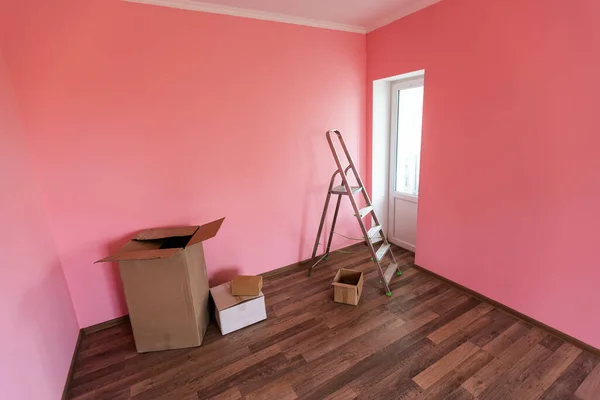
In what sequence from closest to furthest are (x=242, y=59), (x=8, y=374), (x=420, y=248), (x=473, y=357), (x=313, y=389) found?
1. (x=8, y=374)
2. (x=313, y=389)
3. (x=473, y=357)
4. (x=242, y=59)
5. (x=420, y=248)

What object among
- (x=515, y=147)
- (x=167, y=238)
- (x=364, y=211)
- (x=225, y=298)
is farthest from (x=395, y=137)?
(x=167, y=238)

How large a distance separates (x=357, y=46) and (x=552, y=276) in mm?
2586

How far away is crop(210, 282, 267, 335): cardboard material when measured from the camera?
7.01 feet

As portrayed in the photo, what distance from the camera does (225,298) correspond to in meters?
2.24

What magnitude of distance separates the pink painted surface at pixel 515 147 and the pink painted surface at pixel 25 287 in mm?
2890

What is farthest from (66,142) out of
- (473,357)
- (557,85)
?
(557,85)

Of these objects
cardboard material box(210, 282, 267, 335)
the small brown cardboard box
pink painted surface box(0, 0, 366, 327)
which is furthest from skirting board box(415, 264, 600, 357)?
cardboard material box(210, 282, 267, 335)

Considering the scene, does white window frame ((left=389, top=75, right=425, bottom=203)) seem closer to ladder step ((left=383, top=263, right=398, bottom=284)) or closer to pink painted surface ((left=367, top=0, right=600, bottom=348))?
pink painted surface ((left=367, top=0, right=600, bottom=348))

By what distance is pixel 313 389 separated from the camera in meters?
1.69

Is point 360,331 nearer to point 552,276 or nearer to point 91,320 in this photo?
point 552,276

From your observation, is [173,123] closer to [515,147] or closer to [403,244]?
[515,147]


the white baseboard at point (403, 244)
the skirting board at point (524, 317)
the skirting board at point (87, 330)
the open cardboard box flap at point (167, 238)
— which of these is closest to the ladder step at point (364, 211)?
the skirting board at point (524, 317)

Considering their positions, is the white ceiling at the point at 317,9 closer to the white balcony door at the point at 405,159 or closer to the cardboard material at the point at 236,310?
the white balcony door at the point at 405,159

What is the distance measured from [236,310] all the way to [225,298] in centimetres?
14
